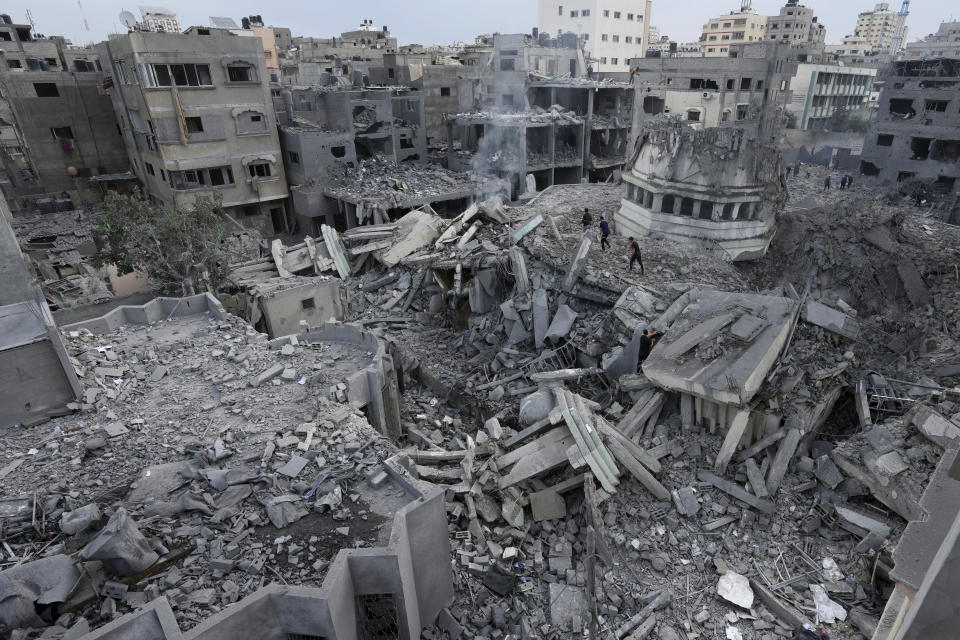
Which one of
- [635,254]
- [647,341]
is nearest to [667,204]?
[635,254]

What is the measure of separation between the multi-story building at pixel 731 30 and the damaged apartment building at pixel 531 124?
1742 inches

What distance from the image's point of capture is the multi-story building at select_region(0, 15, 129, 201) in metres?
28.2

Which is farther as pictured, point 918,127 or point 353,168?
point 918,127

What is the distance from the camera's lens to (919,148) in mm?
30422

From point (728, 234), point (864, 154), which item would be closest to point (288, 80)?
point (728, 234)

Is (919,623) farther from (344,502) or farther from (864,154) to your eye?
(864,154)

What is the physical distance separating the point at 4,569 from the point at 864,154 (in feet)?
138

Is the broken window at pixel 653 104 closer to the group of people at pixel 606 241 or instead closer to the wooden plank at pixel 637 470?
the group of people at pixel 606 241

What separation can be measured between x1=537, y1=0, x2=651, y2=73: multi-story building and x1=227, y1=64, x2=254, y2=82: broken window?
3934cm

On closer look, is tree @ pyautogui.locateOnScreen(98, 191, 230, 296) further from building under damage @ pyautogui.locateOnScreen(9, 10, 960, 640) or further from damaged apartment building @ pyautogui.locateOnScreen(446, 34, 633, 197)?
damaged apartment building @ pyautogui.locateOnScreen(446, 34, 633, 197)

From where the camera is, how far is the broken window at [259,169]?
90.1 feet

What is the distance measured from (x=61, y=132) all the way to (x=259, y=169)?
12.6 meters

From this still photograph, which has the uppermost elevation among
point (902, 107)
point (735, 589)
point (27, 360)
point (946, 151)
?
point (902, 107)

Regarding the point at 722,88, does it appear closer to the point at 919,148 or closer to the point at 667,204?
the point at 919,148
